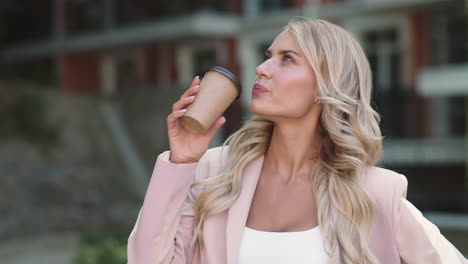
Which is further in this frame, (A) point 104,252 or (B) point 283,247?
(A) point 104,252

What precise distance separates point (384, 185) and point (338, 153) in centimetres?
21

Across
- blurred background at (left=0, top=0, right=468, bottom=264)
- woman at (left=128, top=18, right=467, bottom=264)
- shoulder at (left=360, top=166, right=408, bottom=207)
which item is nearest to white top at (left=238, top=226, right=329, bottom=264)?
woman at (left=128, top=18, right=467, bottom=264)

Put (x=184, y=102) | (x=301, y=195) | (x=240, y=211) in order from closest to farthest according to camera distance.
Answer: (x=184, y=102)
(x=240, y=211)
(x=301, y=195)

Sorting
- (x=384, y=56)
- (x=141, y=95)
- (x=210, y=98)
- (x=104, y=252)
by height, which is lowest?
(x=141, y=95)

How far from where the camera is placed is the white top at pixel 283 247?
2.15 m

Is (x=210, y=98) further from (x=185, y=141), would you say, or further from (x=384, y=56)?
(x=384, y=56)

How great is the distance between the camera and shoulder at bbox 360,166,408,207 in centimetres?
221

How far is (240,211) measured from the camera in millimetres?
2232

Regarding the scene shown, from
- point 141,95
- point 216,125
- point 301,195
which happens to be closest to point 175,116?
point 216,125

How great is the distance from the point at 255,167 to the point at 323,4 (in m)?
13.5

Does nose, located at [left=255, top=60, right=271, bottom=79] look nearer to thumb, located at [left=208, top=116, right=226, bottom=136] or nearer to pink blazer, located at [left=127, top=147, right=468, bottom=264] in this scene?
thumb, located at [left=208, top=116, right=226, bottom=136]

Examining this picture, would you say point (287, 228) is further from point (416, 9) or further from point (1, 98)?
point (1, 98)

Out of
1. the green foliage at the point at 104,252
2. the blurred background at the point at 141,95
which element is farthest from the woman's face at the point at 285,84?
the blurred background at the point at 141,95

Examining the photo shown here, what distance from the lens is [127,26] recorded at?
1938cm
